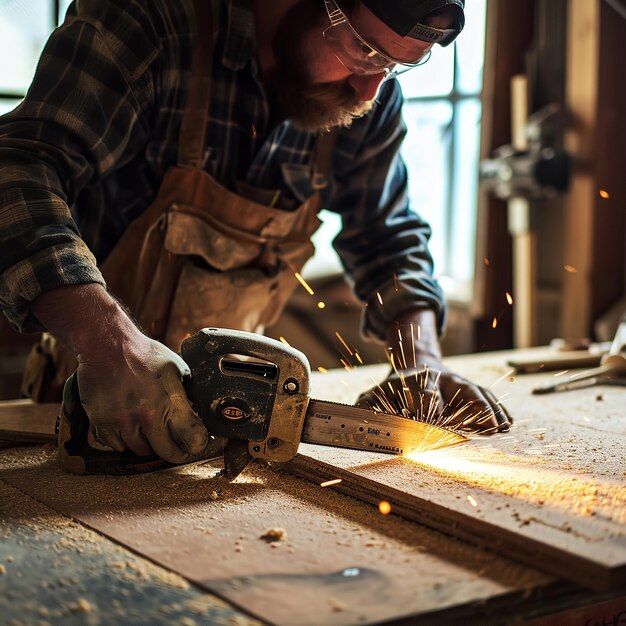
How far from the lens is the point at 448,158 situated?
5.97m

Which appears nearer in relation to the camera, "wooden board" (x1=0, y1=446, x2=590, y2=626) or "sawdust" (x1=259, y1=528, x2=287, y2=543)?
"wooden board" (x1=0, y1=446, x2=590, y2=626)

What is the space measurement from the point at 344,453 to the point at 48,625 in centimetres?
86

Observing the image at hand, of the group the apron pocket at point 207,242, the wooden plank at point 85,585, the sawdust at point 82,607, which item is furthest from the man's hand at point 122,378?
the apron pocket at point 207,242

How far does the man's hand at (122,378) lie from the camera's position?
167 cm

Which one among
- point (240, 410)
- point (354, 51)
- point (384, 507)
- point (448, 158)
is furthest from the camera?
point (448, 158)

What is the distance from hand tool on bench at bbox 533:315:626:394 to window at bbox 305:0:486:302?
2805mm

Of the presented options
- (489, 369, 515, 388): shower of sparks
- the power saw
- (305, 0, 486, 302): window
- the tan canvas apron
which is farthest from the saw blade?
(305, 0, 486, 302): window

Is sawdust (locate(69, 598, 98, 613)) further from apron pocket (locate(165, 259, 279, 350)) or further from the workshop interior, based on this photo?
apron pocket (locate(165, 259, 279, 350))

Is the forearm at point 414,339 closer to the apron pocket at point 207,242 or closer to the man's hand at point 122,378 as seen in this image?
the apron pocket at point 207,242

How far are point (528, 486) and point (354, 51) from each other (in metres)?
1.11

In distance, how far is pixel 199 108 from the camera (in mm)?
2221

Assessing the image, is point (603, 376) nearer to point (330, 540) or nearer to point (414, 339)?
point (414, 339)

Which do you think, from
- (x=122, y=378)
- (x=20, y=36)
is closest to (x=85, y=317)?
(x=122, y=378)

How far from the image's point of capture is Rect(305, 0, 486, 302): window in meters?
5.69
